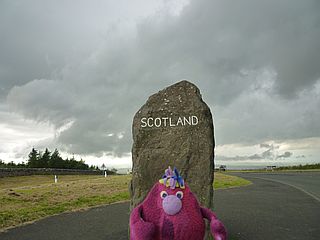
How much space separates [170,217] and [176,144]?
2.50 metres

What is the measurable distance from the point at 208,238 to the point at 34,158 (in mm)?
45220

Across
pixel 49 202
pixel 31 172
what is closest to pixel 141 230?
pixel 49 202

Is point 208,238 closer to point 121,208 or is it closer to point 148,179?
point 148,179

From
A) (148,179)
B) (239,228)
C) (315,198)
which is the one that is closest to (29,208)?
(148,179)

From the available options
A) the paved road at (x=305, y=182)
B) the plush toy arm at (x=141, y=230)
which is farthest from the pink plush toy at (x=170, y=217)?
the paved road at (x=305, y=182)

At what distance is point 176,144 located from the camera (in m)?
6.32

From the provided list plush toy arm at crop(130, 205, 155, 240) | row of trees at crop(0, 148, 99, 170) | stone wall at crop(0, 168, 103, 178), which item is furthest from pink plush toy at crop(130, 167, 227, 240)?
row of trees at crop(0, 148, 99, 170)

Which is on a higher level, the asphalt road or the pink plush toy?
the pink plush toy

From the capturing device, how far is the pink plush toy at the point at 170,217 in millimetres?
3812

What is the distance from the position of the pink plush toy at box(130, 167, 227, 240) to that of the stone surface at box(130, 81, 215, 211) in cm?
196

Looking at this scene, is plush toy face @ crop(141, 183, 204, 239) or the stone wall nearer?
plush toy face @ crop(141, 183, 204, 239)

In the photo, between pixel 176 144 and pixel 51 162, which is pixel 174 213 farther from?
→ pixel 51 162

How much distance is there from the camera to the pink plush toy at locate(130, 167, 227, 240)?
12.5 feet

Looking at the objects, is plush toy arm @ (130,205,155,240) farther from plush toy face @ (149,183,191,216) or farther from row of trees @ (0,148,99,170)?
row of trees @ (0,148,99,170)
